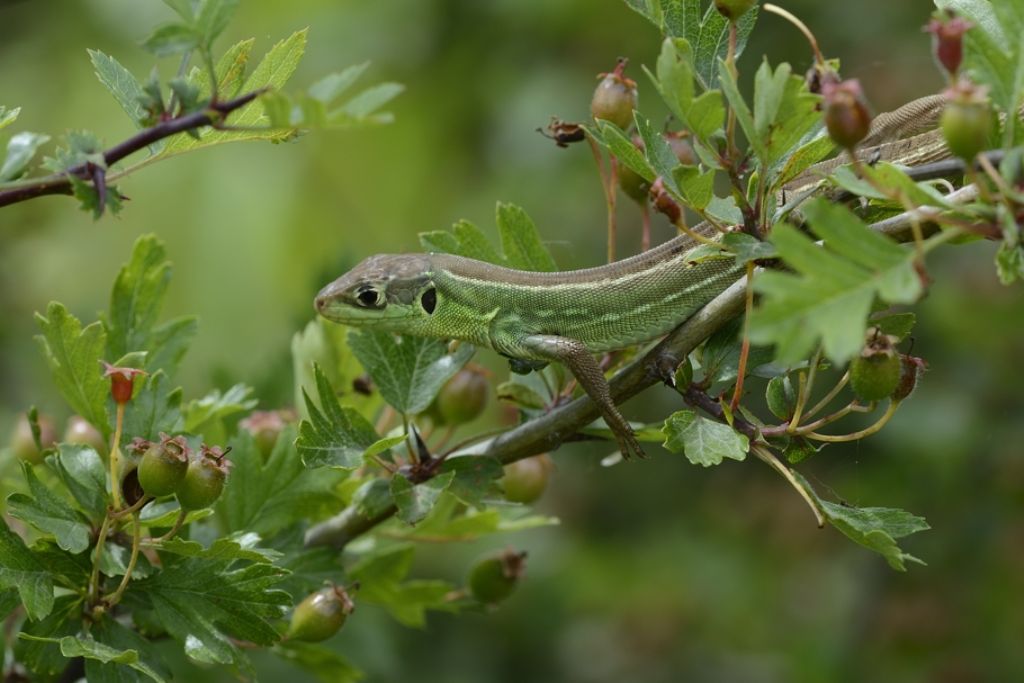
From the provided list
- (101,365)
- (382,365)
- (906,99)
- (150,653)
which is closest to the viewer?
(150,653)

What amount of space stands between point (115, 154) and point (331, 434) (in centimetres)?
68

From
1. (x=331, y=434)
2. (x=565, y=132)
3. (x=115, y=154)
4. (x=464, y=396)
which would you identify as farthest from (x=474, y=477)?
(x=115, y=154)

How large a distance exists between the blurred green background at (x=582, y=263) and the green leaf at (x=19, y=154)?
2979 millimetres

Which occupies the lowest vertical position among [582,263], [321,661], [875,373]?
[582,263]

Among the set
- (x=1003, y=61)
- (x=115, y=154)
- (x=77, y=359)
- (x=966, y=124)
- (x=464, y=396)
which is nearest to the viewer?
(x=966, y=124)

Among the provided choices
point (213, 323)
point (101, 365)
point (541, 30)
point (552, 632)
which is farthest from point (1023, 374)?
point (101, 365)

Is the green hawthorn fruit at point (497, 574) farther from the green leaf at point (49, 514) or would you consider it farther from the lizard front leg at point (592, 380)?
the green leaf at point (49, 514)

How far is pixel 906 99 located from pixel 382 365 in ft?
14.8

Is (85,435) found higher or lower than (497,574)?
higher

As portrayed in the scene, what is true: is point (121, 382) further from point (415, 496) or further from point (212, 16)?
point (212, 16)

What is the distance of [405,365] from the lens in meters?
2.69

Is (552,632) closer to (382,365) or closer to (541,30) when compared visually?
(382,365)

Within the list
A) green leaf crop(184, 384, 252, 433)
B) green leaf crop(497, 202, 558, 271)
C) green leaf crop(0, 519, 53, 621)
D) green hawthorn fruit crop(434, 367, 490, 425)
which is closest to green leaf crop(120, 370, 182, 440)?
green leaf crop(184, 384, 252, 433)

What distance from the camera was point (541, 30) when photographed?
299 inches
